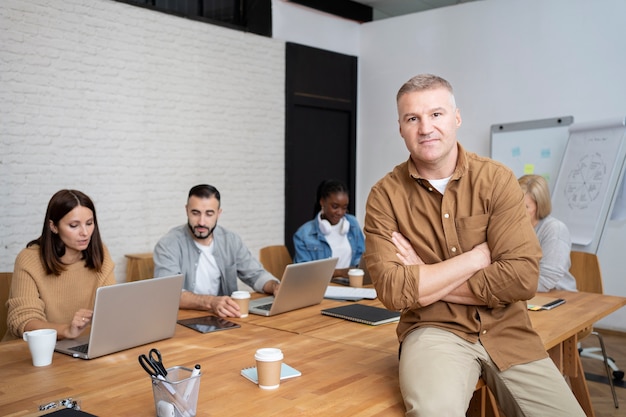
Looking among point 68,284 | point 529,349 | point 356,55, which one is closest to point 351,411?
point 529,349

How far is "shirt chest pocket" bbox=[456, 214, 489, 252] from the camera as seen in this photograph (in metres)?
1.84

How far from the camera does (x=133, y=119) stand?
16.3 feet

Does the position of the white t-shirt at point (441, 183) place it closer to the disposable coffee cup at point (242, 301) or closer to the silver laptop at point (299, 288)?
the silver laptop at point (299, 288)

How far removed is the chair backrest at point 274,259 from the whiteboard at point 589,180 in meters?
2.45

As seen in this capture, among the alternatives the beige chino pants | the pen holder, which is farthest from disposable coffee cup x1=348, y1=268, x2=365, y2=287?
the pen holder

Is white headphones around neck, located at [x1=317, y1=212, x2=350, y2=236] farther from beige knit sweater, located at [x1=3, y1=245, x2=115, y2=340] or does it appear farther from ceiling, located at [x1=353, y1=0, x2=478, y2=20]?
ceiling, located at [x1=353, y1=0, x2=478, y2=20]

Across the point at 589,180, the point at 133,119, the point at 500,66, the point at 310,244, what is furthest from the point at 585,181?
the point at 133,119

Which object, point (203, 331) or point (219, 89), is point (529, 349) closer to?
point (203, 331)

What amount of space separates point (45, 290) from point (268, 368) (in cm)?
130

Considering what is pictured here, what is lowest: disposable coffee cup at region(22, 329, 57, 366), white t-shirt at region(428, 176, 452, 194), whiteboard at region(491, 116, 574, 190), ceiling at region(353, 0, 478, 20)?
disposable coffee cup at region(22, 329, 57, 366)

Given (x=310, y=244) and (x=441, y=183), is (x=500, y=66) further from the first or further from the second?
(x=441, y=183)

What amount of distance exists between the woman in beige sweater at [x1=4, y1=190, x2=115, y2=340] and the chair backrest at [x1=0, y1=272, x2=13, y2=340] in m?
0.16

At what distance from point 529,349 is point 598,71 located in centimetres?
404

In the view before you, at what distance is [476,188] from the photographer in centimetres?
184
